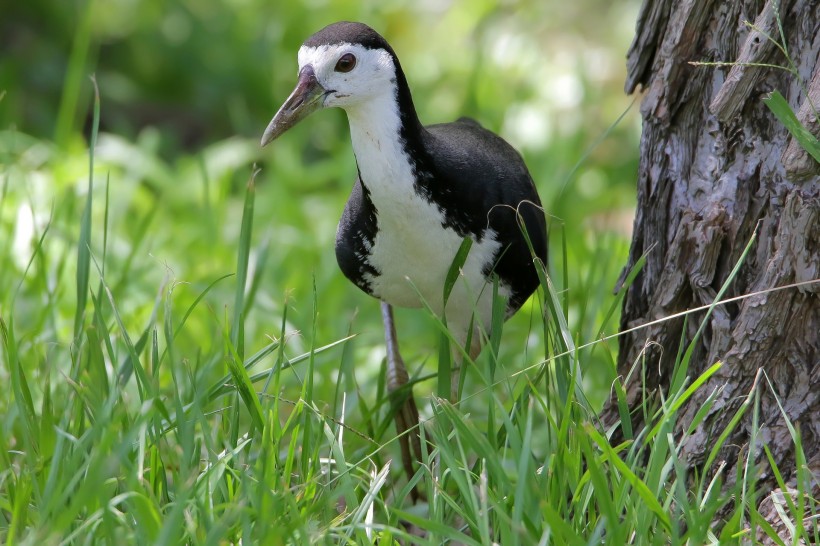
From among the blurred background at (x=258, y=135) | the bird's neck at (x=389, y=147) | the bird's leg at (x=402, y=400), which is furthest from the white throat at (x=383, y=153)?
the blurred background at (x=258, y=135)

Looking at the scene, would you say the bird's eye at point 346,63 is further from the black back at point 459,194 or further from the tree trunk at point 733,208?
the tree trunk at point 733,208

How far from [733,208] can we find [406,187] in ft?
2.32

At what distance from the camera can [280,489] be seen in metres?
2.02

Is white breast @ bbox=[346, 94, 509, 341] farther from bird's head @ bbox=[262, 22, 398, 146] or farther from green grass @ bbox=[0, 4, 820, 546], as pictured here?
green grass @ bbox=[0, 4, 820, 546]

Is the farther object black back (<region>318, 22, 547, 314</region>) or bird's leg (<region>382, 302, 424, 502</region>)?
bird's leg (<region>382, 302, 424, 502</region>)

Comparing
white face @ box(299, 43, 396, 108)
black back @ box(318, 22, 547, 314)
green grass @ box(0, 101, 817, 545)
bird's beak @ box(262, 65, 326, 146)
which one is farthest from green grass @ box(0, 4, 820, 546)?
white face @ box(299, 43, 396, 108)

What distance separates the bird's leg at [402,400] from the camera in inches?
110

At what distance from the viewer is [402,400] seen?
273cm

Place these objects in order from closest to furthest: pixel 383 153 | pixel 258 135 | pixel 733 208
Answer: pixel 733 208 < pixel 383 153 < pixel 258 135

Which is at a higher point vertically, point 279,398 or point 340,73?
point 340,73

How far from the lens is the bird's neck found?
246 cm

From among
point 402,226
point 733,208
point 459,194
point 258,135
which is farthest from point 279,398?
point 258,135

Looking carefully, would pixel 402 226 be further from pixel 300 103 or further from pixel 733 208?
pixel 733 208

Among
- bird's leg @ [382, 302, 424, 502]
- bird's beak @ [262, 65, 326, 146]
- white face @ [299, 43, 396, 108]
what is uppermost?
white face @ [299, 43, 396, 108]
